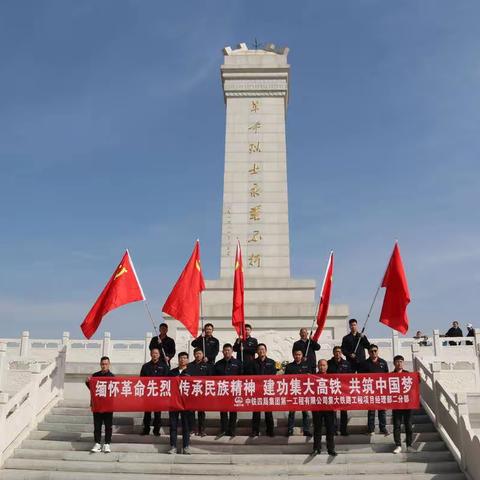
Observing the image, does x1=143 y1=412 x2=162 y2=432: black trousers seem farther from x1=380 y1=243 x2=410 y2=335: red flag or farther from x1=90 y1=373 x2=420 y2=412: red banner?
x1=380 y1=243 x2=410 y2=335: red flag

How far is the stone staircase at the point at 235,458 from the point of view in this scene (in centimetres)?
719

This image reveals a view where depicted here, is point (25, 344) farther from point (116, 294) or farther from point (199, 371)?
point (199, 371)

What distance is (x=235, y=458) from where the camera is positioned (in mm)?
7531

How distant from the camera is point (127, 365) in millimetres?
11688

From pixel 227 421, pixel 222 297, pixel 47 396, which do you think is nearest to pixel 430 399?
pixel 227 421

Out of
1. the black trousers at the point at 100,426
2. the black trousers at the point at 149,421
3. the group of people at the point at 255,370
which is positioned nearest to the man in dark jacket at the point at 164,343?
the group of people at the point at 255,370

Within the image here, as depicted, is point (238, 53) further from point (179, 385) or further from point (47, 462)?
point (47, 462)

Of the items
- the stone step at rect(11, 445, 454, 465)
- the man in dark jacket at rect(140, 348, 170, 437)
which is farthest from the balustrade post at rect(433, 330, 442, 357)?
the man in dark jacket at rect(140, 348, 170, 437)

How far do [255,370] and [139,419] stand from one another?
225 centimetres

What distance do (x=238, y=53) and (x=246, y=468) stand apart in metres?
15.7

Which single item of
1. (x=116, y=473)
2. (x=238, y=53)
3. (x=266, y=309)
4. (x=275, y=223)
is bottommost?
(x=116, y=473)

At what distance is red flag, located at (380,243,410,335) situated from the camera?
8641mm

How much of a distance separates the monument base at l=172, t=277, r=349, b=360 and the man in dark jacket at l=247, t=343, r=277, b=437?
5.69 m

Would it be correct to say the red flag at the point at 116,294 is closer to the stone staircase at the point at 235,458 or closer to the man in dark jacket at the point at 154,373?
the man in dark jacket at the point at 154,373
